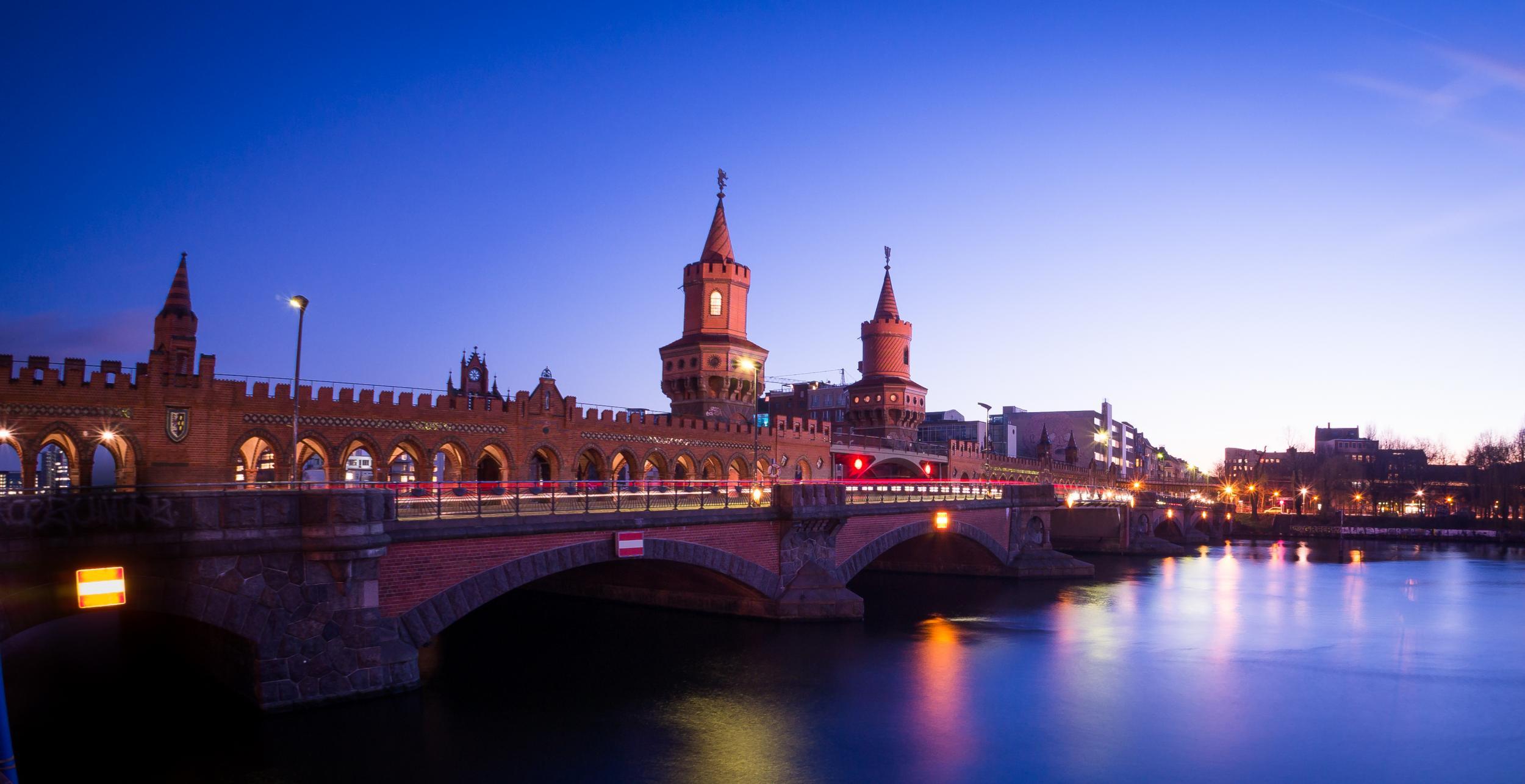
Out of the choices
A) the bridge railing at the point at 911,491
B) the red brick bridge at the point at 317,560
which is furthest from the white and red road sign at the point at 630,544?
the bridge railing at the point at 911,491

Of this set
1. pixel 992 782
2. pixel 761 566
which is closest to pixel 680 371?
pixel 761 566

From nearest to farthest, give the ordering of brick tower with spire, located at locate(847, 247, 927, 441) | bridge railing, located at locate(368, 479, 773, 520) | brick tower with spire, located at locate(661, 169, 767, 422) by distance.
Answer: bridge railing, located at locate(368, 479, 773, 520)
brick tower with spire, located at locate(661, 169, 767, 422)
brick tower with spire, located at locate(847, 247, 927, 441)

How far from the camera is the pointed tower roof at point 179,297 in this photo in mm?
52062

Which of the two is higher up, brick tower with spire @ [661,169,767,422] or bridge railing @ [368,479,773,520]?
brick tower with spire @ [661,169,767,422]

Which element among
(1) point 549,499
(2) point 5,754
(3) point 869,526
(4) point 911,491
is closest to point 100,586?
(2) point 5,754

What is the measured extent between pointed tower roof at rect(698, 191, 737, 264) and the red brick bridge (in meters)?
32.5

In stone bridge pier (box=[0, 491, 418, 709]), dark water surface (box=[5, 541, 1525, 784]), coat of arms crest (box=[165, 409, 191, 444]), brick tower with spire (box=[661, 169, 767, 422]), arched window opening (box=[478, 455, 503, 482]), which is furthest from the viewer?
brick tower with spire (box=[661, 169, 767, 422])

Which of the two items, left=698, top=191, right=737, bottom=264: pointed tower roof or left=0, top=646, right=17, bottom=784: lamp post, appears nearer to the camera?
left=0, top=646, right=17, bottom=784: lamp post

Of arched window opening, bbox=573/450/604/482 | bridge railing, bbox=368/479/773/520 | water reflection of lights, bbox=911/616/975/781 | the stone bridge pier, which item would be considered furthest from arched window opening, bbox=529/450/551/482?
the stone bridge pier

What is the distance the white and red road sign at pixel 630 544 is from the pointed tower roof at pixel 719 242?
125 feet

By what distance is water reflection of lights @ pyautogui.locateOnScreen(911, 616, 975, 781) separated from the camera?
19906mm

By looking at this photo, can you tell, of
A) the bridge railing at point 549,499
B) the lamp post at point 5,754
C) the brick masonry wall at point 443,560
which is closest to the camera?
the lamp post at point 5,754

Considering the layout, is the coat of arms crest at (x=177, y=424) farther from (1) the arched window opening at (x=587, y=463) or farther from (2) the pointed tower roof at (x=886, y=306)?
(2) the pointed tower roof at (x=886, y=306)

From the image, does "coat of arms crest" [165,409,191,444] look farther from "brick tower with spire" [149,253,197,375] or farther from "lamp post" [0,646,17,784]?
"lamp post" [0,646,17,784]
